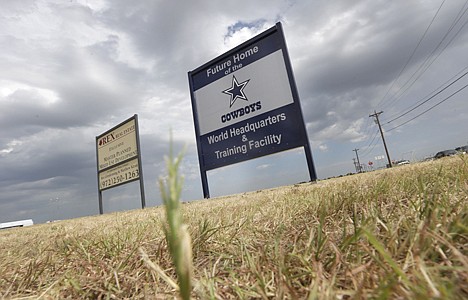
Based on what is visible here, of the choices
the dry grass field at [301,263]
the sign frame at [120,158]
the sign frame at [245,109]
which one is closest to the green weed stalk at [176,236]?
the dry grass field at [301,263]

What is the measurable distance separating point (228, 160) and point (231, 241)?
675 cm

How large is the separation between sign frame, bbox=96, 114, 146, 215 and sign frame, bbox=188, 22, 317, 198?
5164 mm

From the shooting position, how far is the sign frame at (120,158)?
41.6 feet

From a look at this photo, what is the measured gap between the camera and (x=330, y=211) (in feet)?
4.34

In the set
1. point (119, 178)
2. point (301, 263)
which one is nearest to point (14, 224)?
point (119, 178)

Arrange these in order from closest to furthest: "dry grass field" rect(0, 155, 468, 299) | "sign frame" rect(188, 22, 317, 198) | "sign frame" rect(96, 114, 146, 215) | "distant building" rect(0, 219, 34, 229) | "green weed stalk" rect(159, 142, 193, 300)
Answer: "green weed stalk" rect(159, 142, 193, 300) → "dry grass field" rect(0, 155, 468, 299) → "sign frame" rect(188, 22, 317, 198) → "sign frame" rect(96, 114, 146, 215) → "distant building" rect(0, 219, 34, 229)

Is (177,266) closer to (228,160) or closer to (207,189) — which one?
(228,160)

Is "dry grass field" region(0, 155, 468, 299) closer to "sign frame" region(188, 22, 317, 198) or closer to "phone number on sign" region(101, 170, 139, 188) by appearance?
"sign frame" region(188, 22, 317, 198)

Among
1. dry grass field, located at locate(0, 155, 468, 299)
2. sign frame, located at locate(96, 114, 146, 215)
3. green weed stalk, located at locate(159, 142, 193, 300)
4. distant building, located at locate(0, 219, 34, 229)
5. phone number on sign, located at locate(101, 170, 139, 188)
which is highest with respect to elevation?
sign frame, located at locate(96, 114, 146, 215)

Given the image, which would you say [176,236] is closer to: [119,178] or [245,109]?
[245,109]

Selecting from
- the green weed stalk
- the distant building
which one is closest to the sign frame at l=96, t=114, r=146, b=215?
the green weed stalk

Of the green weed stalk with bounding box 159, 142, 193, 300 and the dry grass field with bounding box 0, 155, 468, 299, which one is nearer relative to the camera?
the green weed stalk with bounding box 159, 142, 193, 300

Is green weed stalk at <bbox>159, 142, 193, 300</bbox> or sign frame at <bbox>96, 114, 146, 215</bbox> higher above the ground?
sign frame at <bbox>96, 114, 146, 215</bbox>

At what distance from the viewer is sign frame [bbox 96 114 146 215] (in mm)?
12688
